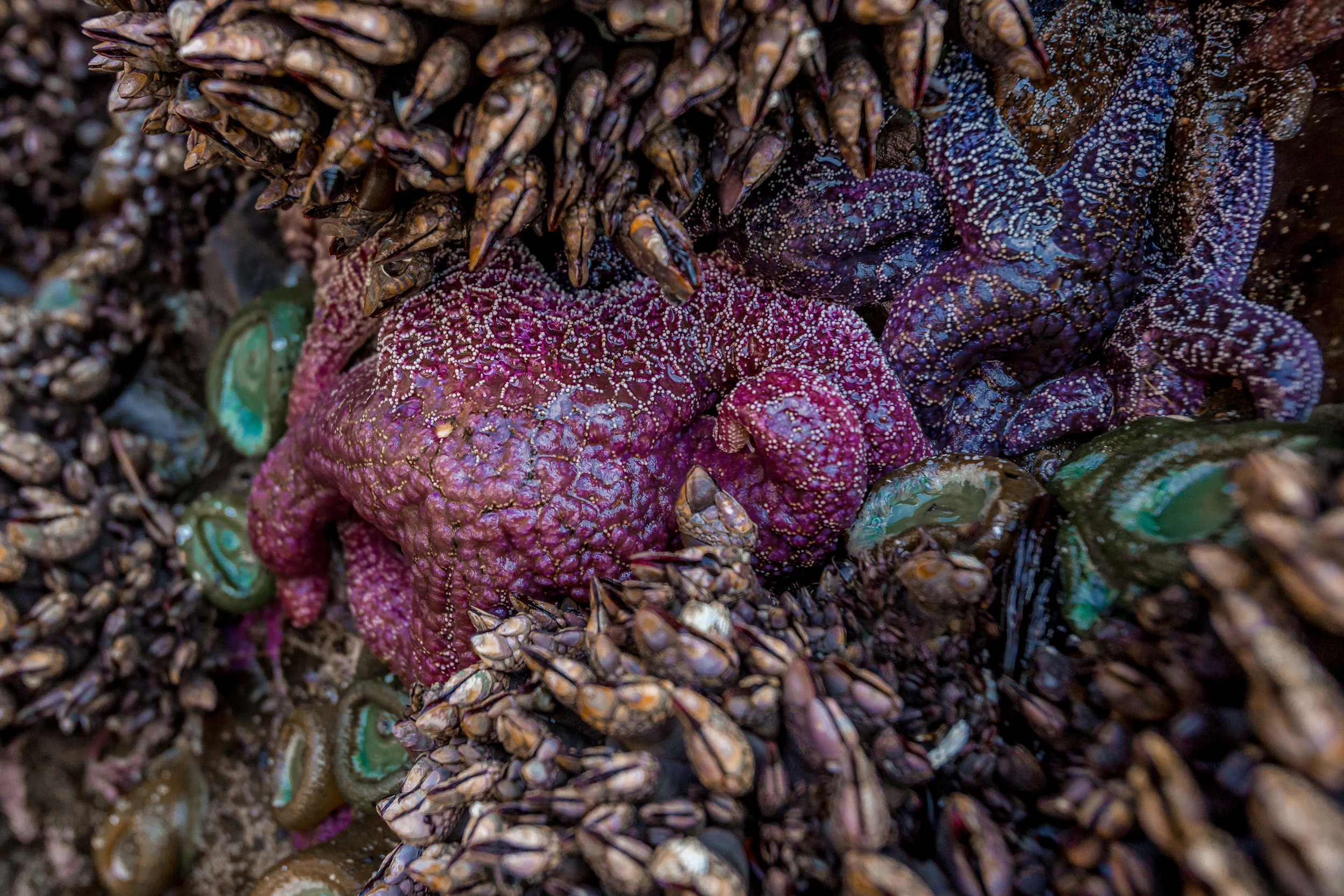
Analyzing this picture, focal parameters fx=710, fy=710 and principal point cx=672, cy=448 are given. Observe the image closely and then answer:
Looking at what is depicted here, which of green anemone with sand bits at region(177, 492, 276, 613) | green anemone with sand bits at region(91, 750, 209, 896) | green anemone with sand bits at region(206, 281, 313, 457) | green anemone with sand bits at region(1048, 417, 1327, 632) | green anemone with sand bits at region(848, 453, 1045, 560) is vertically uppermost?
green anemone with sand bits at region(1048, 417, 1327, 632)

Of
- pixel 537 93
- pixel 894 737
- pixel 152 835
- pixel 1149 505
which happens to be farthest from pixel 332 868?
pixel 1149 505

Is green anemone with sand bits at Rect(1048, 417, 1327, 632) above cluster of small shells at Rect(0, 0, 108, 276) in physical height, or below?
above

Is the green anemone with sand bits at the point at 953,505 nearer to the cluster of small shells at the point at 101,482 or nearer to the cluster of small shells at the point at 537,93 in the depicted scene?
the cluster of small shells at the point at 537,93

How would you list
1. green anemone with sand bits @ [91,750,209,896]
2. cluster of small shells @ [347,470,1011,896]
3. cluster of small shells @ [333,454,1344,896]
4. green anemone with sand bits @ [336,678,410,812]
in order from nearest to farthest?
cluster of small shells @ [333,454,1344,896] < cluster of small shells @ [347,470,1011,896] < green anemone with sand bits @ [336,678,410,812] < green anemone with sand bits @ [91,750,209,896]

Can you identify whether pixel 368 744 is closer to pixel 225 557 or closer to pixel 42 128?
pixel 225 557

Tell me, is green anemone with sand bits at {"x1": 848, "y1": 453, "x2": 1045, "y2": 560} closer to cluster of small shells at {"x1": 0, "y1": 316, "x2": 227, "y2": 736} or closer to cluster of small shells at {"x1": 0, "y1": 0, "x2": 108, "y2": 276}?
cluster of small shells at {"x1": 0, "y1": 316, "x2": 227, "y2": 736}

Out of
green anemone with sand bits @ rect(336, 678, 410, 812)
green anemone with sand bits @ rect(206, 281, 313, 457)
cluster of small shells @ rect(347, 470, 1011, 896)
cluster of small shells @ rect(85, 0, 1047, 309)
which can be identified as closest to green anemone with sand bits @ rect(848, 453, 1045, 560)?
cluster of small shells @ rect(347, 470, 1011, 896)

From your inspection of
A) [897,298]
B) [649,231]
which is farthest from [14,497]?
[897,298]

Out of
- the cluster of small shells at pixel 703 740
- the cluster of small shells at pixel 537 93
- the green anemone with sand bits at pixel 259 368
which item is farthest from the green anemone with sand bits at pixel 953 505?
the green anemone with sand bits at pixel 259 368
